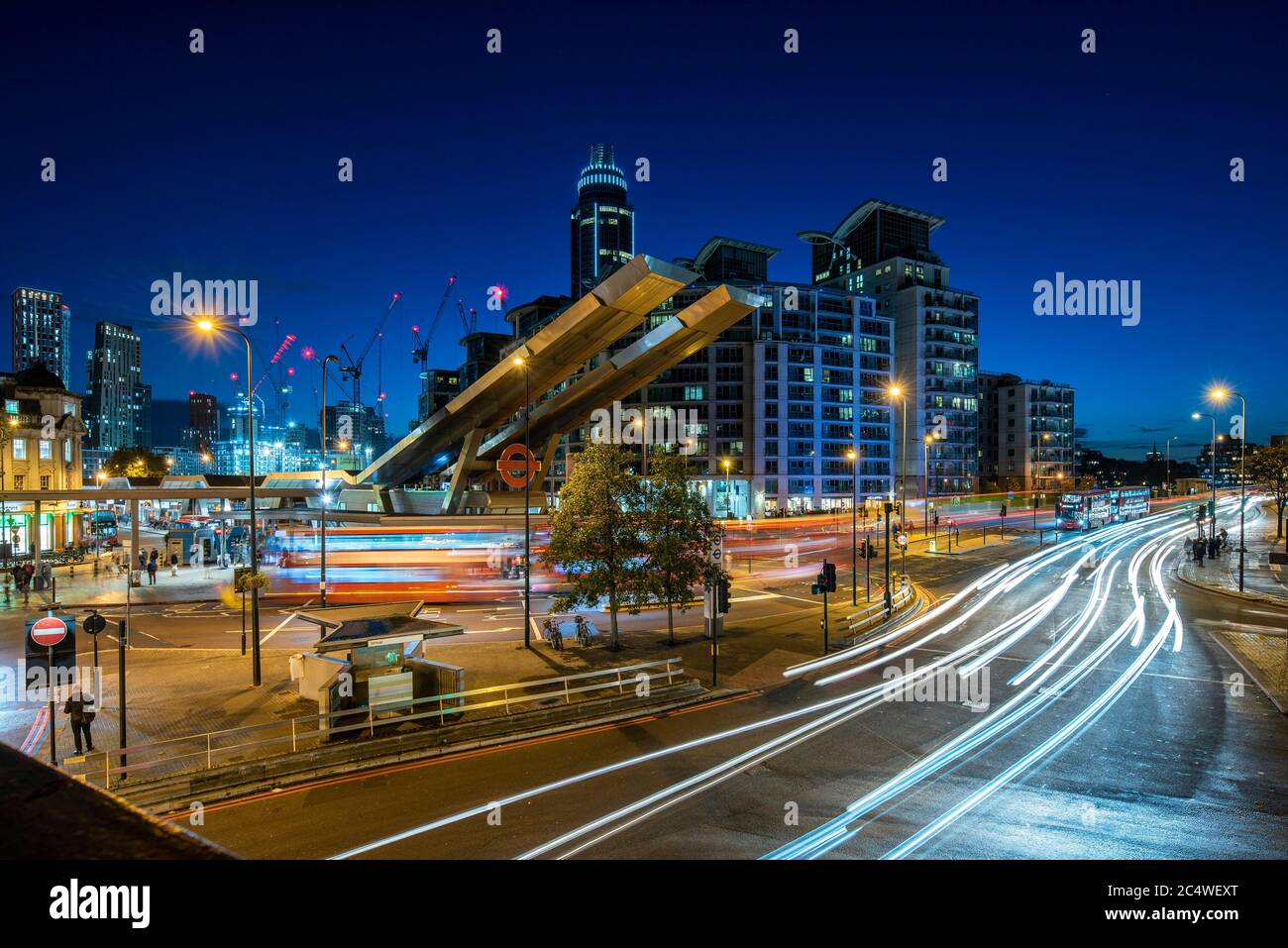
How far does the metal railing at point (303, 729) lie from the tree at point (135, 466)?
10492 cm

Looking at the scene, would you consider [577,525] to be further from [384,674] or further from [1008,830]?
[1008,830]

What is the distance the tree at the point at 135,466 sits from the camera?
100875 mm

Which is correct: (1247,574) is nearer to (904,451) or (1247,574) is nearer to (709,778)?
(904,451)

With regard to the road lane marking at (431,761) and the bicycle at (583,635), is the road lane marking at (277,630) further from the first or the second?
the road lane marking at (431,761)

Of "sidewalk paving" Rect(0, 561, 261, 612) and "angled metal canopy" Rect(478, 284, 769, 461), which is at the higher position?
"angled metal canopy" Rect(478, 284, 769, 461)

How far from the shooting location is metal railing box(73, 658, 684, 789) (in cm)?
1216

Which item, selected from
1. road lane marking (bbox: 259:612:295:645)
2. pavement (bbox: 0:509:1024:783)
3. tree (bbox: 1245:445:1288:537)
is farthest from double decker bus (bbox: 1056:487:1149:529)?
road lane marking (bbox: 259:612:295:645)

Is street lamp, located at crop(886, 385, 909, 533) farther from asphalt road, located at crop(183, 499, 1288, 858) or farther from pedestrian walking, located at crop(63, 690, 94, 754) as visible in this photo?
pedestrian walking, located at crop(63, 690, 94, 754)

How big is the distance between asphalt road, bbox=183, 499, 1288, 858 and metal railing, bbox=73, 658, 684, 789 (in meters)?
1.25

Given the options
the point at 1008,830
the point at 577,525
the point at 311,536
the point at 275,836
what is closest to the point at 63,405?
the point at 311,536

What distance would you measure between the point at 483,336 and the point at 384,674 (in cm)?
15323

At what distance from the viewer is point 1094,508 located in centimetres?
7156

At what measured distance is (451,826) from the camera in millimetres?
10430

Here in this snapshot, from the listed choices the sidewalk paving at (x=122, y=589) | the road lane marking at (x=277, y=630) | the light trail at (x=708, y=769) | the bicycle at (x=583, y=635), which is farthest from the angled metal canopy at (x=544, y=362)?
the light trail at (x=708, y=769)
